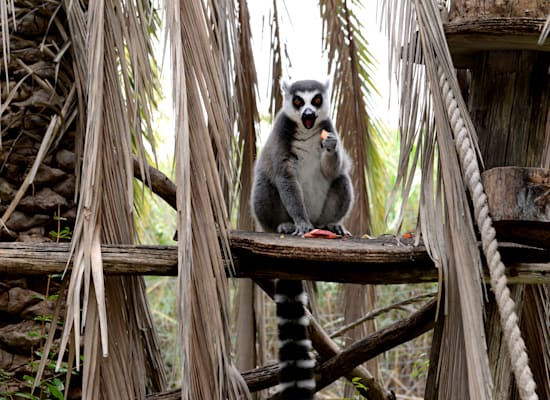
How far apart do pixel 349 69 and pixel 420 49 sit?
3.32m

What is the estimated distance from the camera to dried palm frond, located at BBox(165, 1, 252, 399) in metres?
2.70

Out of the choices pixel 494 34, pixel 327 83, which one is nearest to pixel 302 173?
pixel 327 83

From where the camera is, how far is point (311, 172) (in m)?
4.97

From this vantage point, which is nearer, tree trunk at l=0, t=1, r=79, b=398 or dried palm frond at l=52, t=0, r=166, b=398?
dried palm frond at l=52, t=0, r=166, b=398

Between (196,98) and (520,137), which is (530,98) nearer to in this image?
(520,137)

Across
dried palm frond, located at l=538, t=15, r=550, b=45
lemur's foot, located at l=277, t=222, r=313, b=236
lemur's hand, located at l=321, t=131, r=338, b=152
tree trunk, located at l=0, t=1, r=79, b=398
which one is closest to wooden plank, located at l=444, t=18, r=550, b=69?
dried palm frond, located at l=538, t=15, r=550, b=45

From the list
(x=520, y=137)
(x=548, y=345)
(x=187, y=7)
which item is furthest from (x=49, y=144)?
(x=548, y=345)

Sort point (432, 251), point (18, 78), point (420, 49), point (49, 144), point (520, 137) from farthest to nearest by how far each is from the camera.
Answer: point (18, 78)
point (49, 144)
point (520, 137)
point (420, 49)
point (432, 251)

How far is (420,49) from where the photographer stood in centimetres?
303

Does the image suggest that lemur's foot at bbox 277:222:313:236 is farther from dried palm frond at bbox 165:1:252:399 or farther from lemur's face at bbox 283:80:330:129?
dried palm frond at bbox 165:1:252:399

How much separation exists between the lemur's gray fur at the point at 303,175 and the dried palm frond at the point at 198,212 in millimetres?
1989

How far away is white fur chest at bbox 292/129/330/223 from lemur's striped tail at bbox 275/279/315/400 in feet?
2.62

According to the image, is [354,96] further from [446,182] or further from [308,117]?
[446,182]

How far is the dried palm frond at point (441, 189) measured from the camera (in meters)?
2.62
